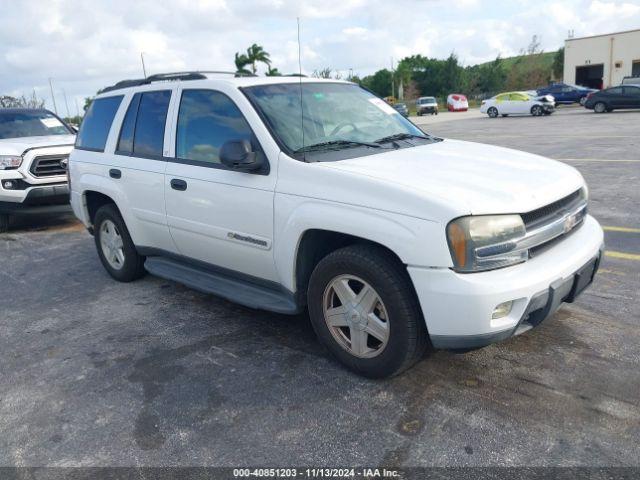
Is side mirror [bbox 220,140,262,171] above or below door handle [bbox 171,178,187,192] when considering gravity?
above

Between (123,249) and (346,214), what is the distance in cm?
299

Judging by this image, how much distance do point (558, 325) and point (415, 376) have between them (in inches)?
50.0

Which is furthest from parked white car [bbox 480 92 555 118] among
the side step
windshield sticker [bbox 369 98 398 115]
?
the side step

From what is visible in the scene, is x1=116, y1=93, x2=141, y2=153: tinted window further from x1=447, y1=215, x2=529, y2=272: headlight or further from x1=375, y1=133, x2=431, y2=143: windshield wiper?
x1=447, y1=215, x2=529, y2=272: headlight

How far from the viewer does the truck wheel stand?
307 cm

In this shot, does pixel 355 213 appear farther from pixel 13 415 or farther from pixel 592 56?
pixel 592 56

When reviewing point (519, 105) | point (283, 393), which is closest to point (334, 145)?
point (283, 393)

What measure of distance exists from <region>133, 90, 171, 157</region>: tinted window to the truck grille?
415cm

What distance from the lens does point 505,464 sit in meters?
2.60

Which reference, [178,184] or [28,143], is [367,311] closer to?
[178,184]

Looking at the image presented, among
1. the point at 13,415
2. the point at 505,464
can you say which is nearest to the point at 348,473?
the point at 505,464

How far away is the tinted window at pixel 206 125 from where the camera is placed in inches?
155

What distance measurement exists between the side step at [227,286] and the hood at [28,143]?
4.50 m

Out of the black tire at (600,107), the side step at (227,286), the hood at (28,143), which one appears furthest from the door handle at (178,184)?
the black tire at (600,107)
